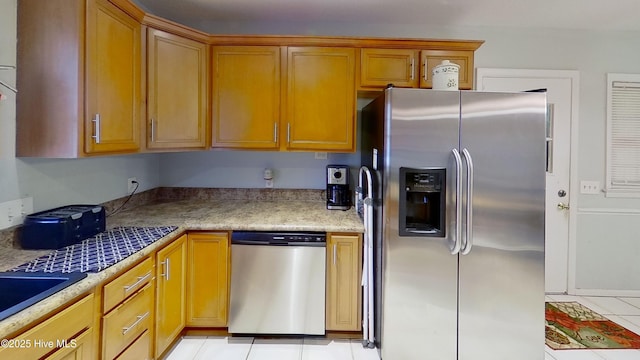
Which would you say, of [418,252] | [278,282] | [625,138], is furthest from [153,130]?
[625,138]

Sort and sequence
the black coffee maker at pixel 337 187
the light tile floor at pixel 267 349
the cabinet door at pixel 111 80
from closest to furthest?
1. the cabinet door at pixel 111 80
2. the light tile floor at pixel 267 349
3. the black coffee maker at pixel 337 187

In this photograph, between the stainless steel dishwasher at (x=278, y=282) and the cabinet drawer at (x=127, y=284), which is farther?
the stainless steel dishwasher at (x=278, y=282)

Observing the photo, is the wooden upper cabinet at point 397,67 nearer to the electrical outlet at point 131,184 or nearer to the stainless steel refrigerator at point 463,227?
the stainless steel refrigerator at point 463,227

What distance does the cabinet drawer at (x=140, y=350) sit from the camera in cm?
162

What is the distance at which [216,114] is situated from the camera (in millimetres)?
2664

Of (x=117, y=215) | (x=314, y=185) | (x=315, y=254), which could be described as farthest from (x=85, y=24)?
(x=314, y=185)

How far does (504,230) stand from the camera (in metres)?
2.04

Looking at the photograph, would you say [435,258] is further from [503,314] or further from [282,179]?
[282,179]

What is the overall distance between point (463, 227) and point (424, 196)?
0.29m

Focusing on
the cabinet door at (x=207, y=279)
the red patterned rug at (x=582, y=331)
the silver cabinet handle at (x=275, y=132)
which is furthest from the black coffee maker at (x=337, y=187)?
the red patterned rug at (x=582, y=331)

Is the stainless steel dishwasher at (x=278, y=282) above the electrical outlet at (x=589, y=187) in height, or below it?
below

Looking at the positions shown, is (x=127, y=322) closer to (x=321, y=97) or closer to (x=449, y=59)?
(x=321, y=97)

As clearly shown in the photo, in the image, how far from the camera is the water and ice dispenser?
2.01m

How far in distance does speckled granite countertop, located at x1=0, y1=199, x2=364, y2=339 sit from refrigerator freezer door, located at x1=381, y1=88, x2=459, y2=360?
36 cm
